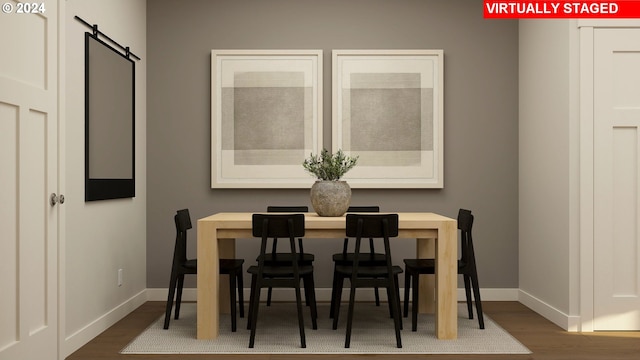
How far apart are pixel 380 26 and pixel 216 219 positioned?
247 cm

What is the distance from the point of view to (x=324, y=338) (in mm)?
A: 3750

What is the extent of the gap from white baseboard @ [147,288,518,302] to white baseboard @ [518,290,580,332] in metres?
0.13

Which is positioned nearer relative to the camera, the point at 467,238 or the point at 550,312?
the point at 467,238

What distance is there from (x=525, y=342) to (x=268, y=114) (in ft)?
9.28

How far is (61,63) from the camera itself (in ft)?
10.7

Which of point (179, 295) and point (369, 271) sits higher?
point (369, 271)

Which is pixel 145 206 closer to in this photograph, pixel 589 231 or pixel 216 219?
pixel 216 219

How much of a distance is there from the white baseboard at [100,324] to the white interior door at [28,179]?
0.93 feet

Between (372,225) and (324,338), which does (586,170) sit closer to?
(372,225)

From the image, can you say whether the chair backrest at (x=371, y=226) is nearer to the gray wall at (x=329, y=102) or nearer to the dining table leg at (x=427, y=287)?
the dining table leg at (x=427, y=287)

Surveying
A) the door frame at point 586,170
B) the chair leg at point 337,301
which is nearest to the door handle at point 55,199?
the chair leg at point 337,301

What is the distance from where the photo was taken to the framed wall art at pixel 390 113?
5.04m

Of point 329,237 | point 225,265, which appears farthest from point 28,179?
point 329,237

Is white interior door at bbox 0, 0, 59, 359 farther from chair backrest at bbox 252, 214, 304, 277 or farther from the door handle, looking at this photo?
chair backrest at bbox 252, 214, 304, 277
